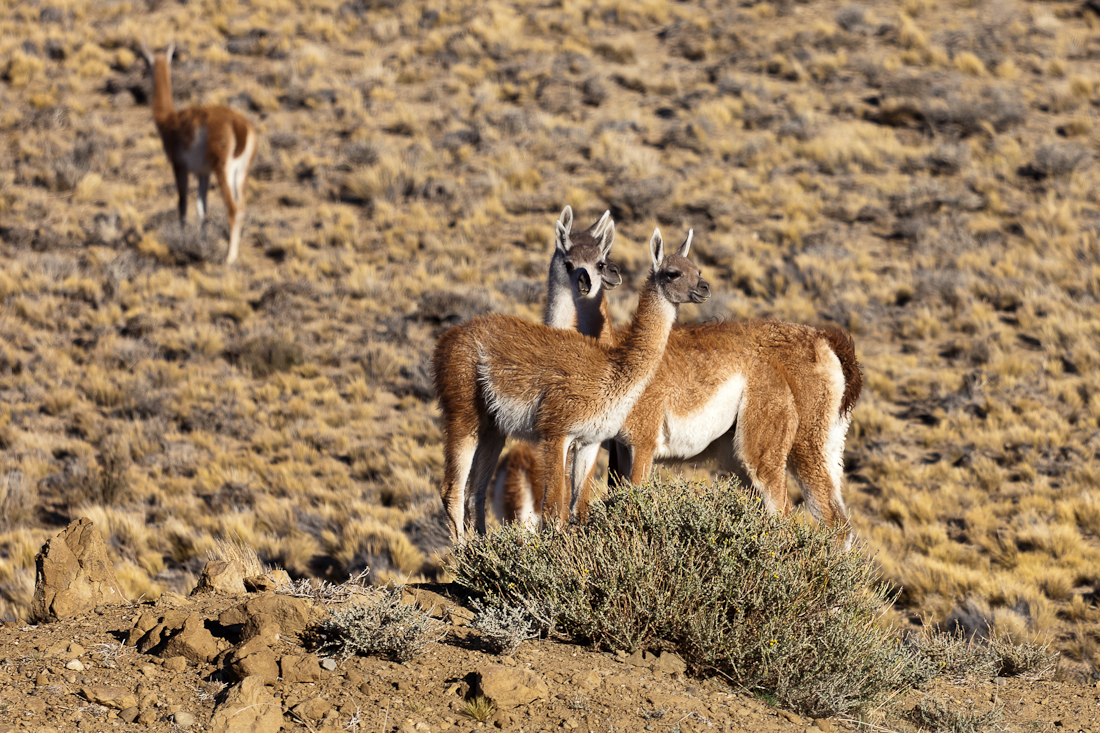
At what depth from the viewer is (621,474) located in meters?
6.43

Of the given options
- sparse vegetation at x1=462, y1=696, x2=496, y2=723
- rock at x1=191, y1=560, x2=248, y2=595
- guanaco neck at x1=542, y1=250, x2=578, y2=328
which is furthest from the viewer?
guanaco neck at x1=542, y1=250, x2=578, y2=328

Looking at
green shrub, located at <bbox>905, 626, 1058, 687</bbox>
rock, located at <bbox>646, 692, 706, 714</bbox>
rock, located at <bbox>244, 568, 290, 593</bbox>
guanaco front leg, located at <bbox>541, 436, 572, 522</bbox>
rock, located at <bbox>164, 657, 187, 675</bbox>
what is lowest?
green shrub, located at <bbox>905, 626, 1058, 687</bbox>

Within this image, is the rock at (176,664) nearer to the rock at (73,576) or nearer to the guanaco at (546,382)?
the rock at (73,576)

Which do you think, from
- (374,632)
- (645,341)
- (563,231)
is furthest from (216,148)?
(374,632)

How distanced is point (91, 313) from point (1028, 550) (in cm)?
1289

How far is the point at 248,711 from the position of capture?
3592 mm

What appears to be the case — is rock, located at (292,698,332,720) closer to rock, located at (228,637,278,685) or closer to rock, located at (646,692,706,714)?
rock, located at (228,637,278,685)

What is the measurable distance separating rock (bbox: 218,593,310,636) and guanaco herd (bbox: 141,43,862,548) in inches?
64.9

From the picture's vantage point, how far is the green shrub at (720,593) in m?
4.42

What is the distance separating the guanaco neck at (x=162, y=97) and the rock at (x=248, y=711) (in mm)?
14741

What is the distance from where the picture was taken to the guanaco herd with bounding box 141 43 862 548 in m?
5.86

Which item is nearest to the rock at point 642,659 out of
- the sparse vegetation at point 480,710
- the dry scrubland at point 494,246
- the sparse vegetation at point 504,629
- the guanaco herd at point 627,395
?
the sparse vegetation at point 504,629

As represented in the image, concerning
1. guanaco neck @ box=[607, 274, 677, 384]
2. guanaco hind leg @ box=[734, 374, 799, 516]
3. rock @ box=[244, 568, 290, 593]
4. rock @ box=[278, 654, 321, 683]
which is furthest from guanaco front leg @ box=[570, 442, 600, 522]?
rock @ box=[278, 654, 321, 683]

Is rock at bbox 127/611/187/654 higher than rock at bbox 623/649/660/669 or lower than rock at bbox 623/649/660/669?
higher
